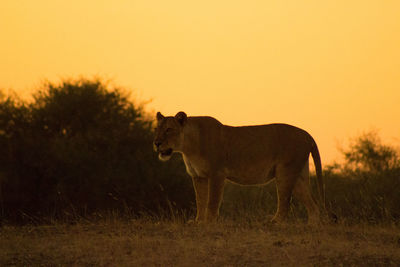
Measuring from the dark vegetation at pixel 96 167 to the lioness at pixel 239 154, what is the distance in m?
7.88

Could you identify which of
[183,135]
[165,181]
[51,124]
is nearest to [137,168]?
[165,181]

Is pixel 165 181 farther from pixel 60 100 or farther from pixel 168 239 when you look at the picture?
pixel 168 239

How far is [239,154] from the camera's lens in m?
10.5

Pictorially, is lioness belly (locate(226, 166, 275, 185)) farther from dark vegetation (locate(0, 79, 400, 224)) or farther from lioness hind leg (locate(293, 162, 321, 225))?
dark vegetation (locate(0, 79, 400, 224))

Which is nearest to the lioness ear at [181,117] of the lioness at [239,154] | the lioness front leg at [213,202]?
the lioness at [239,154]

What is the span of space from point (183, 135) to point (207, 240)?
249 cm

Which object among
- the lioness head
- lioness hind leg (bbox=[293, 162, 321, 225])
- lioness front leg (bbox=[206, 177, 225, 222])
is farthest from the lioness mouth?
lioness hind leg (bbox=[293, 162, 321, 225])

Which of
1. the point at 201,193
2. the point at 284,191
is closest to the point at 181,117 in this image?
the point at 201,193

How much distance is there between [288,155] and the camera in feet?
34.2

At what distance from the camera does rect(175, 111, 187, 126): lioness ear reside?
10242 mm

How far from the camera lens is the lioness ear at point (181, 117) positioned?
10242 mm

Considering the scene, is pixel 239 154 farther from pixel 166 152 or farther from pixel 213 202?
pixel 166 152

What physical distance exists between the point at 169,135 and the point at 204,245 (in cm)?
274

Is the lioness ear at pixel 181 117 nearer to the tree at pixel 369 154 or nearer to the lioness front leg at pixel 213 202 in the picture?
the lioness front leg at pixel 213 202
